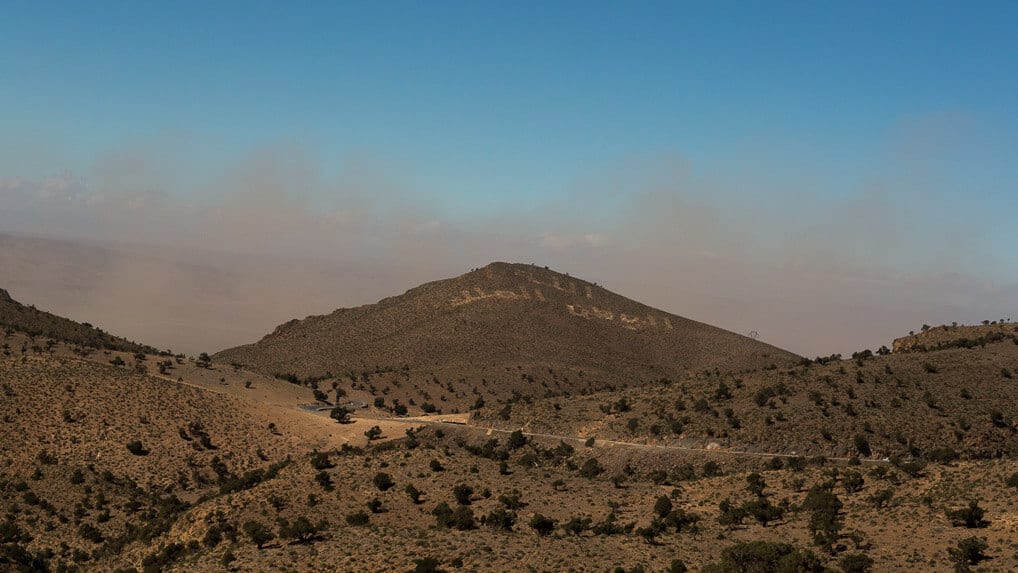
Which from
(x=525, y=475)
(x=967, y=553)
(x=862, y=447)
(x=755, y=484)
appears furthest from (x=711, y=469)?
(x=967, y=553)

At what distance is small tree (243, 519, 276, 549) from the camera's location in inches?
1383

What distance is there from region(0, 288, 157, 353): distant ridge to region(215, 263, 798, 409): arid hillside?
17.0 meters

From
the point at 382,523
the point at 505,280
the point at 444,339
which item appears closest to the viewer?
the point at 382,523

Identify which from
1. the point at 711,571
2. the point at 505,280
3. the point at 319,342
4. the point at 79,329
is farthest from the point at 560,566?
the point at 505,280

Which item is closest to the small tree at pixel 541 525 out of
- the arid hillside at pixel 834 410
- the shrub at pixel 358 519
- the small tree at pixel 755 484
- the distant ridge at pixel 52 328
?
the shrub at pixel 358 519

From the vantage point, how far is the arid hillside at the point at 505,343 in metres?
102

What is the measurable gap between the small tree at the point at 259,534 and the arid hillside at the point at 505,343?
54.0 m

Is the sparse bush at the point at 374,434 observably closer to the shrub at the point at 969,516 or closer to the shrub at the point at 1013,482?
the shrub at the point at 969,516

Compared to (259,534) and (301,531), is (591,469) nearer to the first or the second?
(301,531)

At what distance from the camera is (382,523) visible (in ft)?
125

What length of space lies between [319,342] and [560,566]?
95.0m

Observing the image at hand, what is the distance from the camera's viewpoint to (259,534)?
35.2 metres

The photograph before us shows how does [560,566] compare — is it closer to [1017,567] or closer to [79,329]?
[1017,567]

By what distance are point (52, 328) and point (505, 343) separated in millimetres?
54042
